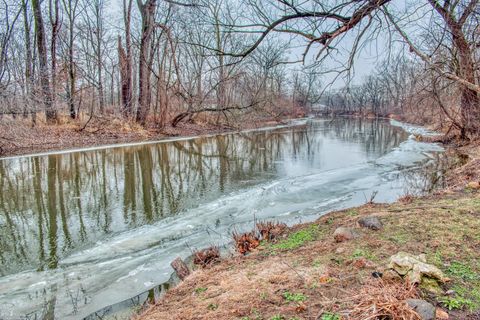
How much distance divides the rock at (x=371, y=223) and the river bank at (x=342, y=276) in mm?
63

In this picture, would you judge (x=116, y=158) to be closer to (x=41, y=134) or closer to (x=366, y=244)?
(x=41, y=134)

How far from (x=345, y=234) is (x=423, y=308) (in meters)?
1.76

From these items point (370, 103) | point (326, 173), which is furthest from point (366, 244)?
point (370, 103)

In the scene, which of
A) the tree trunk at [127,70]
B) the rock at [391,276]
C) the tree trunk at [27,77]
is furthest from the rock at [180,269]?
the tree trunk at [127,70]

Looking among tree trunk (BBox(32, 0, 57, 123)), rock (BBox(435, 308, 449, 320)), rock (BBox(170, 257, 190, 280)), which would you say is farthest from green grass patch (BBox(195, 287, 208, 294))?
tree trunk (BBox(32, 0, 57, 123))

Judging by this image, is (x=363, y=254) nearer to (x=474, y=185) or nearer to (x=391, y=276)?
(x=391, y=276)

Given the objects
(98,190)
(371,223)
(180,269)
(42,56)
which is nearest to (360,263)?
(371,223)

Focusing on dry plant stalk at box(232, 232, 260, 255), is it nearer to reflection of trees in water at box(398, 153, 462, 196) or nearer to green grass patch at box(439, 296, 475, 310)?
green grass patch at box(439, 296, 475, 310)

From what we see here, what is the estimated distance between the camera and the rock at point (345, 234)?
377cm

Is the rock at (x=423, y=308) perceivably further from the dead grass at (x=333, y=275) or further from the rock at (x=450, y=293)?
the rock at (x=450, y=293)

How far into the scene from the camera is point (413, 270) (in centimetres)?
246

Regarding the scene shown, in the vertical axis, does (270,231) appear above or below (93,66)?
below

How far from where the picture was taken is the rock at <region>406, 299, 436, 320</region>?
2012mm

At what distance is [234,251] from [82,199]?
13.2 ft
